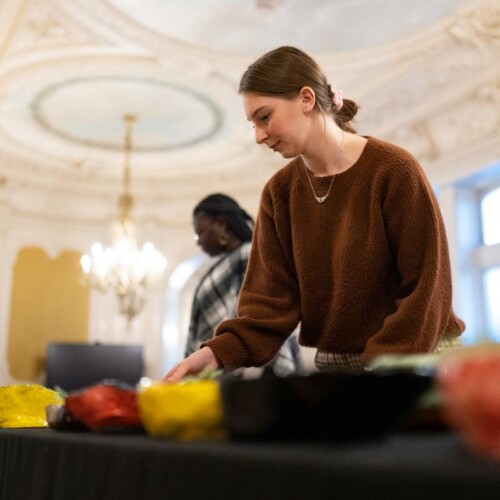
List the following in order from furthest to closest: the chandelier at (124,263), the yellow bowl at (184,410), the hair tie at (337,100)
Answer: the chandelier at (124,263), the hair tie at (337,100), the yellow bowl at (184,410)

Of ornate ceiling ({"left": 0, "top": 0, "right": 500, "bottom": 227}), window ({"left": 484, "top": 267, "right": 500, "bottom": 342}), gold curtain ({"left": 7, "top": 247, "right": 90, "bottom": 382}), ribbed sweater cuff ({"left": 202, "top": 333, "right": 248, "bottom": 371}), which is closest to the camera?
ribbed sweater cuff ({"left": 202, "top": 333, "right": 248, "bottom": 371})

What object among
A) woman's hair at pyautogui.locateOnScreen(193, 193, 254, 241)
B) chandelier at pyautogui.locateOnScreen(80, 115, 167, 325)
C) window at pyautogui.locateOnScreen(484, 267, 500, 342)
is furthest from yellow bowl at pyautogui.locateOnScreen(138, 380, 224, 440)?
chandelier at pyautogui.locateOnScreen(80, 115, 167, 325)

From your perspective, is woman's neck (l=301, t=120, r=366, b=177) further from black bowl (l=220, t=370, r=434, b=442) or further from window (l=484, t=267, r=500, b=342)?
window (l=484, t=267, r=500, b=342)

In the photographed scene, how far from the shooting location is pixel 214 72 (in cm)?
551

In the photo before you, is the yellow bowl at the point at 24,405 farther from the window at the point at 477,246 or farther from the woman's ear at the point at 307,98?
the window at the point at 477,246

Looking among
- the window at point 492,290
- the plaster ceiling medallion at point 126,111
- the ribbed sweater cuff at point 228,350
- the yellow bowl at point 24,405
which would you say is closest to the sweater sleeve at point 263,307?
the ribbed sweater cuff at point 228,350

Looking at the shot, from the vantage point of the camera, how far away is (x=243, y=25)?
480 cm

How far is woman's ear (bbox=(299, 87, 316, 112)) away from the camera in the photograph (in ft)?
4.73

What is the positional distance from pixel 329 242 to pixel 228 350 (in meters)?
0.33

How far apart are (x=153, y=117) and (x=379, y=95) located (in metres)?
2.14

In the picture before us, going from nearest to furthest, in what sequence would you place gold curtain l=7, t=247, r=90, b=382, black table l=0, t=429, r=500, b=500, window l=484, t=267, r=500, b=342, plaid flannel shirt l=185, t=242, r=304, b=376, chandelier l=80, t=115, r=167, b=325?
black table l=0, t=429, r=500, b=500, plaid flannel shirt l=185, t=242, r=304, b=376, window l=484, t=267, r=500, b=342, chandelier l=80, t=115, r=167, b=325, gold curtain l=7, t=247, r=90, b=382

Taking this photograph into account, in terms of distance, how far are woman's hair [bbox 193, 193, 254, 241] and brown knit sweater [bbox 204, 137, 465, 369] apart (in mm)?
1074

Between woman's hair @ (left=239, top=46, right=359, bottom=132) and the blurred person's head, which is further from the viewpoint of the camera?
the blurred person's head

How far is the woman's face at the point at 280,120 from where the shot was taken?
143 centimetres
